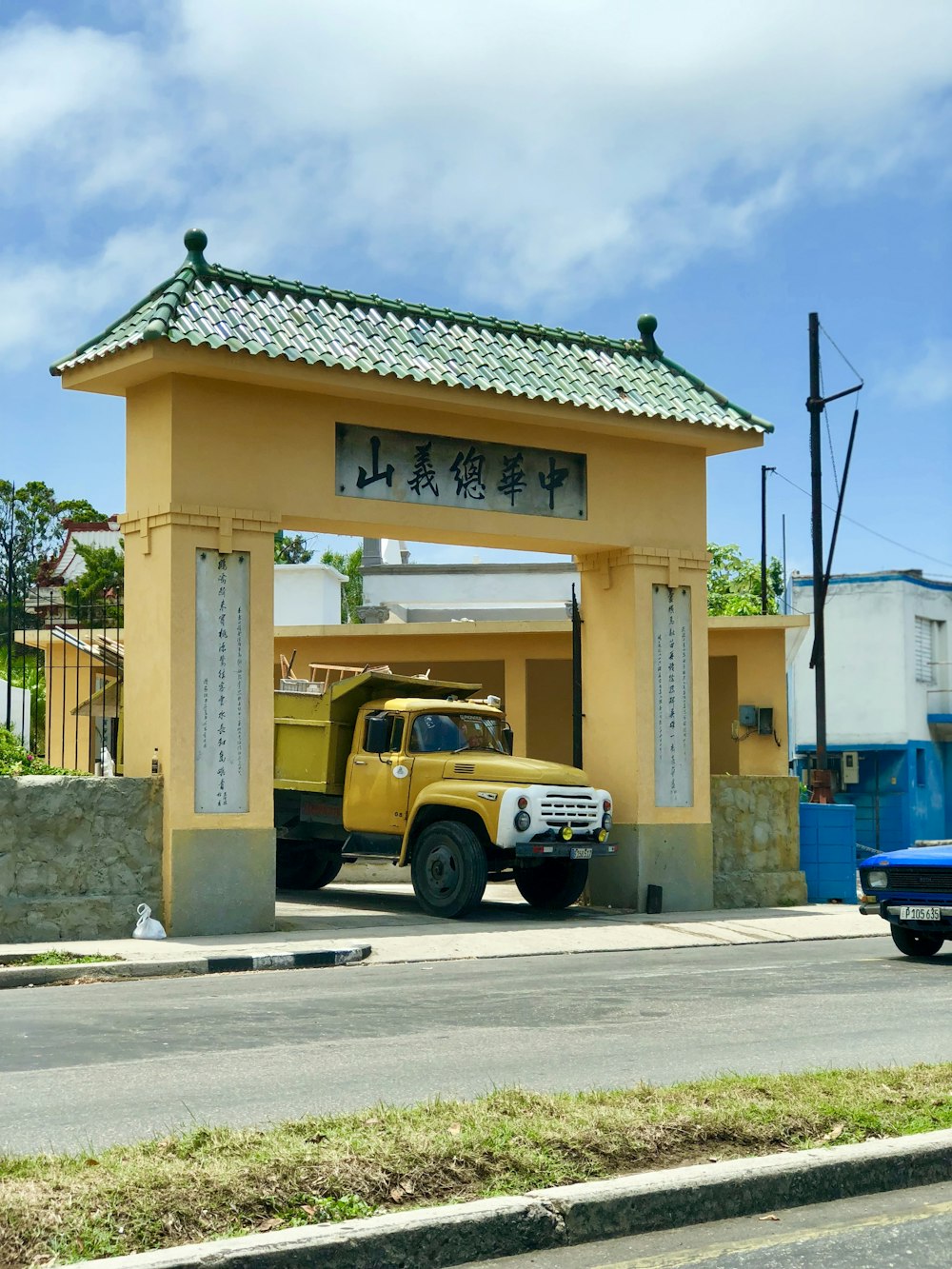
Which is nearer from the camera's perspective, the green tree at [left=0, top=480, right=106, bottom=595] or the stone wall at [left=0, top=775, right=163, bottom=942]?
the stone wall at [left=0, top=775, right=163, bottom=942]

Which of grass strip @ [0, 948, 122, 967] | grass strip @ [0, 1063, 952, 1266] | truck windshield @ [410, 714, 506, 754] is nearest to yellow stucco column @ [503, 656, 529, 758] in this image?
truck windshield @ [410, 714, 506, 754]

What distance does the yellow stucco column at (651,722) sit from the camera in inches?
763

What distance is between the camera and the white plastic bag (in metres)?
15.4

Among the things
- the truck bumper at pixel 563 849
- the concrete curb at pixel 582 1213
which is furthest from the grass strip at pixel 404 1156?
the truck bumper at pixel 563 849

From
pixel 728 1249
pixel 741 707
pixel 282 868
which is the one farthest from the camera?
pixel 741 707

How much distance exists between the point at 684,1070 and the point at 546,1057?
84 cm

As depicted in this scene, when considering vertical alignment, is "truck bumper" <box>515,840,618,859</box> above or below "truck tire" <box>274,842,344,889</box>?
above

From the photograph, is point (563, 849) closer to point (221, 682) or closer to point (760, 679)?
point (221, 682)

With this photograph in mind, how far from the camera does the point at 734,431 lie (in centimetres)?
2002

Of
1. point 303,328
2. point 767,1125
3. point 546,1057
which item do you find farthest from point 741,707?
point 767,1125

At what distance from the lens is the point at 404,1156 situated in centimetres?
577

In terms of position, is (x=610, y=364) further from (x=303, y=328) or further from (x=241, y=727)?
(x=241, y=727)

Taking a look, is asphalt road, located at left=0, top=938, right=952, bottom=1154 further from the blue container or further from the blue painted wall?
the blue painted wall

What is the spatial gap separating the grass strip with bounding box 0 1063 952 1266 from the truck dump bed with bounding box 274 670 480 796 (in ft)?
41.9
